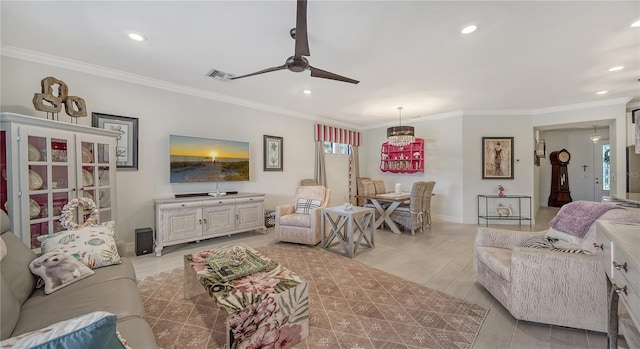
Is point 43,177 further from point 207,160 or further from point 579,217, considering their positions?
point 579,217

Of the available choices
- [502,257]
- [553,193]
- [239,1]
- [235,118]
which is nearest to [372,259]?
[502,257]

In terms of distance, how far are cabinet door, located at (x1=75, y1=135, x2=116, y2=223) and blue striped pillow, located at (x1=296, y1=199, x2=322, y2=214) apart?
2.52 metres

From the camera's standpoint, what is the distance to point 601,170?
7.08 metres

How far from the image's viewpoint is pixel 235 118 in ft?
15.3

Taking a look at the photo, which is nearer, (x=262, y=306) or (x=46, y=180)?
(x=262, y=306)

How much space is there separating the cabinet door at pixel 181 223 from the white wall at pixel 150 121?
0.49 meters

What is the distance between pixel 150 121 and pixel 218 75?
4.28ft

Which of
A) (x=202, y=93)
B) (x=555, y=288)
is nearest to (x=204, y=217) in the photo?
(x=202, y=93)

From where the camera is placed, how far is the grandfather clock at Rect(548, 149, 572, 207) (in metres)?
7.32

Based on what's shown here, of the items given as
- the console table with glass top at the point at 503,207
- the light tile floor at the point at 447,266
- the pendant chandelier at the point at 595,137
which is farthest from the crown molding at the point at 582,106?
the pendant chandelier at the point at 595,137

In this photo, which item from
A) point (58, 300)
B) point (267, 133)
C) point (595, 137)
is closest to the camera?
point (58, 300)

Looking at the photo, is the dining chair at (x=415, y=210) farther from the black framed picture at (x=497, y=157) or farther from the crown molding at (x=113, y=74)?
the crown molding at (x=113, y=74)

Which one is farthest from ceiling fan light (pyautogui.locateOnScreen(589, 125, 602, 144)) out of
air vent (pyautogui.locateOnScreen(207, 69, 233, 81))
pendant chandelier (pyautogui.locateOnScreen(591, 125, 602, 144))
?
air vent (pyautogui.locateOnScreen(207, 69, 233, 81))

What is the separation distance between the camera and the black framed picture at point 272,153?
5.09 metres
